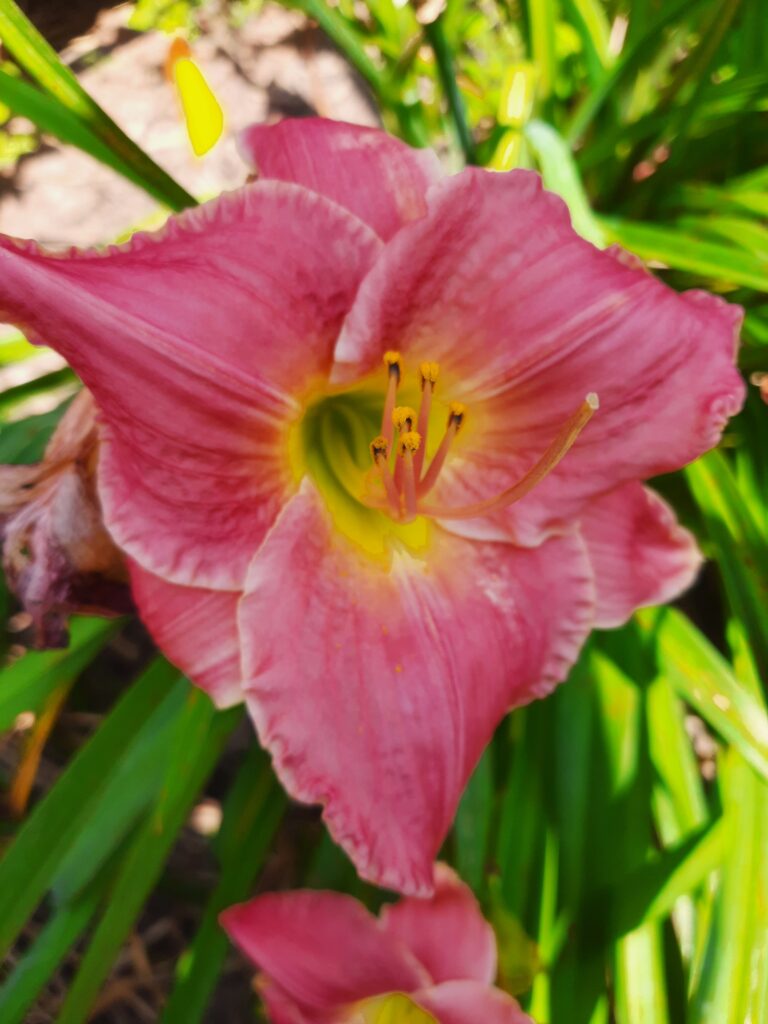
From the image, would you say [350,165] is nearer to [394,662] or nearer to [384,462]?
[384,462]

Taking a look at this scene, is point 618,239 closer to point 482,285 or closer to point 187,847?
point 482,285

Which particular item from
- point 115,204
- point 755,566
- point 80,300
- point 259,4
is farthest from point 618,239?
point 259,4

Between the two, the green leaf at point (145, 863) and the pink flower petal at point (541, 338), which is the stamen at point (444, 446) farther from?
the green leaf at point (145, 863)

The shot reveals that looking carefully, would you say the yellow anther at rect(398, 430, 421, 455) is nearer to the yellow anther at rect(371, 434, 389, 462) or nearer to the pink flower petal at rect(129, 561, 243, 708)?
the yellow anther at rect(371, 434, 389, 462)

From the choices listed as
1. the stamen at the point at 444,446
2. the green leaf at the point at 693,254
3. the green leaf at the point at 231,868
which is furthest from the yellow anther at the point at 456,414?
the green leaf at the point at 231,868

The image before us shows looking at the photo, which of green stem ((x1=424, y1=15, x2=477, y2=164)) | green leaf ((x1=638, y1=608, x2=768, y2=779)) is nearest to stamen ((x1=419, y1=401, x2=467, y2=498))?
green leaf ((x1=638, y1=608, x2=768, y2=779))

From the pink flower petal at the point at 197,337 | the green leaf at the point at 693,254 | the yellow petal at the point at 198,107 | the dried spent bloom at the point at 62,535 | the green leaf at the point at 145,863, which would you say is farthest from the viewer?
the yellow petal at the point at 198,107

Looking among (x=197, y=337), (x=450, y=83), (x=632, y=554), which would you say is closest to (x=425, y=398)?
(x=197, y=337)
